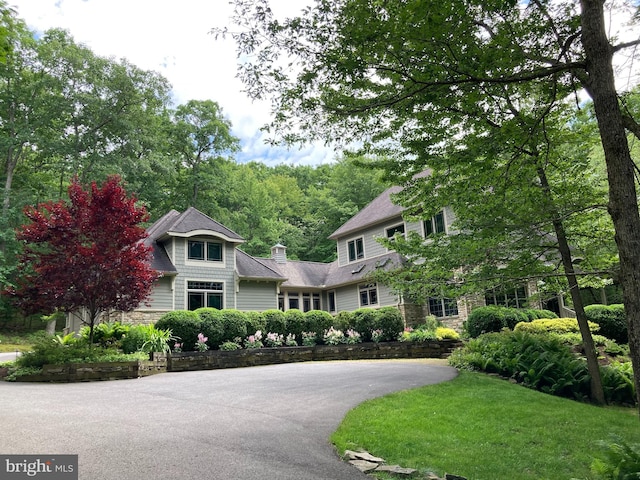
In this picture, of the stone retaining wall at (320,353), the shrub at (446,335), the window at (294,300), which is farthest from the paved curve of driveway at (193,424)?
the window at (294,300)

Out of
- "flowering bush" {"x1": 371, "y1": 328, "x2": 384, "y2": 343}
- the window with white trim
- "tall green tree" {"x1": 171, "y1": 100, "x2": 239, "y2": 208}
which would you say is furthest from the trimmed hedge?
"tall green tree" {"x1": 171, "y1": 100, "x2": 239, "y2": 208}

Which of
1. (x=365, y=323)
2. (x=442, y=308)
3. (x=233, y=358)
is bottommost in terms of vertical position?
(x=233, y=358)

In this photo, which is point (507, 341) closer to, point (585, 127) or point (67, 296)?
point (585, 127)

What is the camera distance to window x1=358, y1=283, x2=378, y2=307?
23.0 meters

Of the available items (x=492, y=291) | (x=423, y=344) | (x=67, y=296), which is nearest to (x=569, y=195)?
(x=492, y=291)

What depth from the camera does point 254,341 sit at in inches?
602

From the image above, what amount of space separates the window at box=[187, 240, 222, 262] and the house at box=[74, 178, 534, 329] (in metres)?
0.01

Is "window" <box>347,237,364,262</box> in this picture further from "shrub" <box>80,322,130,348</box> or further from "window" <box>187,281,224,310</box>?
"shrub" <box>80,322,130,348</box>

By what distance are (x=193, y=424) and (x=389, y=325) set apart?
12272 mm

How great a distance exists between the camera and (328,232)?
3850cm

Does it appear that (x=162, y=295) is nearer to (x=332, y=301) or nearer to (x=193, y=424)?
(x=332, y=301)

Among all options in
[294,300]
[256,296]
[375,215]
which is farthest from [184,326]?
[375,215]

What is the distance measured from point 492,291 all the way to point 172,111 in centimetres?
3484

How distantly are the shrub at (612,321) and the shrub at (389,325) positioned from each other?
653 cm
